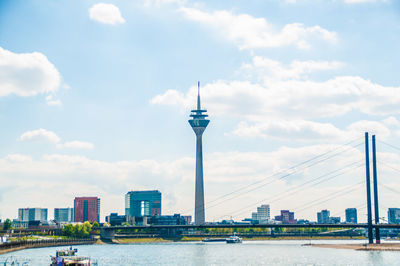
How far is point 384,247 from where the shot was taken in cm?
13975

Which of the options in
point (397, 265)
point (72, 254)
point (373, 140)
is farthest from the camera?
point (373, 140)

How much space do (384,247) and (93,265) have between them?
73025 mm

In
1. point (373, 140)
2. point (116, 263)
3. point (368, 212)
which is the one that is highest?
point (373, 140)

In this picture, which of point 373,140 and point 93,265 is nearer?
point 93,265

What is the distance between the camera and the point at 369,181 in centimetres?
14650

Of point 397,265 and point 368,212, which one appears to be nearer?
point 397,265

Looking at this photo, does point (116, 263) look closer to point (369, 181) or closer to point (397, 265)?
point (397, 265)

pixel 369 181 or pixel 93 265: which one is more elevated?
pixel 369 181

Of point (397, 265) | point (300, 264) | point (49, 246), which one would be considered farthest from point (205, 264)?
point (49, 246)

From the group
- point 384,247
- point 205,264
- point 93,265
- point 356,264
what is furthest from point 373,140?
point 93,265

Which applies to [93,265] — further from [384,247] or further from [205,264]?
[384,247]

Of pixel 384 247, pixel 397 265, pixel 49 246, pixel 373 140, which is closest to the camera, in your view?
pixel 397 265

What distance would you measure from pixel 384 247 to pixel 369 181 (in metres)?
16.0

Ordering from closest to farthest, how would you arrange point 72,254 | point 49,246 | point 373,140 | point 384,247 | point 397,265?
1. point 397,265
2. point 72,254
3. point 384,247
4. point 373,140
5. point 49,246
